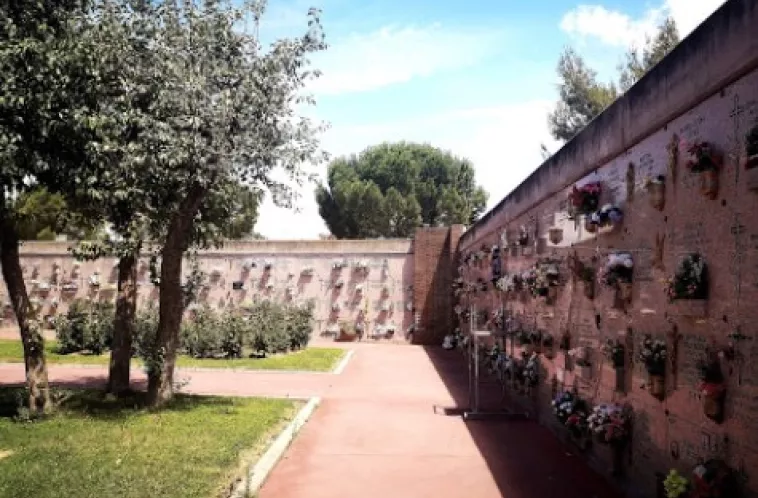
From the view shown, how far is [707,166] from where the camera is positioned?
4508 millimetres

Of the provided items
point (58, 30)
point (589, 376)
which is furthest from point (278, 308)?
point (589, 376)

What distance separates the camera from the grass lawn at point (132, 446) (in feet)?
19.6

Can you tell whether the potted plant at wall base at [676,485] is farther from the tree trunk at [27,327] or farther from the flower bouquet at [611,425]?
the tree trunk at [27,327]

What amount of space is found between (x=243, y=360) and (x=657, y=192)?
1336 centimetres

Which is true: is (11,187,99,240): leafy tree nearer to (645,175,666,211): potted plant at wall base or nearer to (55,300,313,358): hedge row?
(55,300,313,358): hedge row

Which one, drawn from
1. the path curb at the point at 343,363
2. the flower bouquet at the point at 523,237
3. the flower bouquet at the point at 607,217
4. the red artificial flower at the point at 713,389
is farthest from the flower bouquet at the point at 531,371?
the path curb at the point at 343,363

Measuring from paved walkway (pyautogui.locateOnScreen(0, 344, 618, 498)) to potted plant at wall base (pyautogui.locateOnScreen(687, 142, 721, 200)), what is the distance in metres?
3.15

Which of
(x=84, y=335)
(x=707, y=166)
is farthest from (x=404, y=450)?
(x=84, y=335)

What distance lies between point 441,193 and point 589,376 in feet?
109

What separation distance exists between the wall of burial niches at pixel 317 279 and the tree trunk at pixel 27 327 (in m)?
15.1

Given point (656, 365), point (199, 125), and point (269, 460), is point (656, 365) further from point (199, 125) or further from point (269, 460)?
point (199, 125)

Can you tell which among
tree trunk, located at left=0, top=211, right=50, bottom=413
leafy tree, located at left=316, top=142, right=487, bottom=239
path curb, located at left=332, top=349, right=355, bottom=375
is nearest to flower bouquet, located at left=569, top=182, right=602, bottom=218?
tree trunk, located at left=0, top=211, right=50, bottom=413

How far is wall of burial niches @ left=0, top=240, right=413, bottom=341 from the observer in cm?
2431

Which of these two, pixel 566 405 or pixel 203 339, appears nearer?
pixel 566 405
